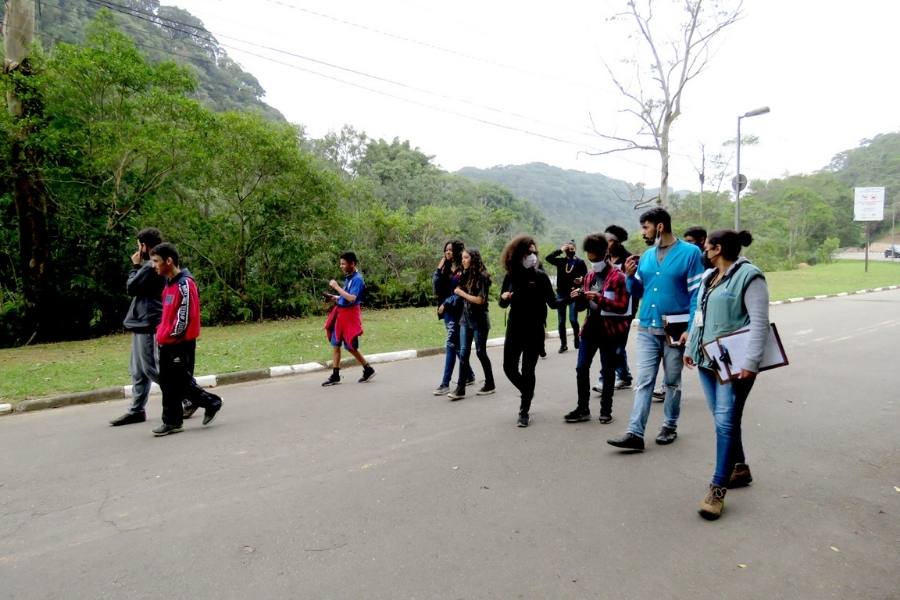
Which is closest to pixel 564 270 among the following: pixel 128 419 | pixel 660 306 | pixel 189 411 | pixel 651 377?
pixel 660 306

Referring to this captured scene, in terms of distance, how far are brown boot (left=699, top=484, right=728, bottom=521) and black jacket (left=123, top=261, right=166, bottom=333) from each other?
5.10 m

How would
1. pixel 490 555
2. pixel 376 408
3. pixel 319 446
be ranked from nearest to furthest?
1. pixel 490 555
2. pixel 319 446
3. pixel 376 408

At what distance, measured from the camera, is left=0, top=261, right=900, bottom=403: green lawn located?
7.53 meters

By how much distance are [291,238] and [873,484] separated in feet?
45.7

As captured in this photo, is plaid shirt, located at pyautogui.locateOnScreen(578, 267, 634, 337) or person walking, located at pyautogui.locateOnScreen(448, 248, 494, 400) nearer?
plaid shirt, located at pyautogui.locateOnScreen(578, 267, 634, 337)

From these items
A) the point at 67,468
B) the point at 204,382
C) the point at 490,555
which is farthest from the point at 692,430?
the point at 204,382

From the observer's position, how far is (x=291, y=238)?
1545cm

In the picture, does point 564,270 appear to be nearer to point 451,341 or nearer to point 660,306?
point 451,341

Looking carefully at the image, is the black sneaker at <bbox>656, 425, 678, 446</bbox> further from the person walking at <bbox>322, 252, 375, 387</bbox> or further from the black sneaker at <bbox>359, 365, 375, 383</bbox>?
the black sneaker at <bbox>359, 365, 375, 383</bbox>

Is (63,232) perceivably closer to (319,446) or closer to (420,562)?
(319,446)

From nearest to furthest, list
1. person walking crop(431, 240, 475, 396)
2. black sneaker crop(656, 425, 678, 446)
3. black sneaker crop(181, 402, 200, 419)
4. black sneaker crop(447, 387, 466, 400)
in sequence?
black sneaker crop(656, 425, 678, 446) → black sneaker crop(181, 402, 200, 419) → black sneaker crop(447, 387, 466, 400) → person walking crop(431, 240, 475, 396)

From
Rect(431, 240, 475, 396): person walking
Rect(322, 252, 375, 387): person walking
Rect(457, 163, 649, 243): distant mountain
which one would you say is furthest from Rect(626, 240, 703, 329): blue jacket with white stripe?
Rect(457, 163, 649, 243): distant mountain

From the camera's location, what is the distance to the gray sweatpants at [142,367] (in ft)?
18.8

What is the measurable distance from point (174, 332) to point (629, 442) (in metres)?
4.11
